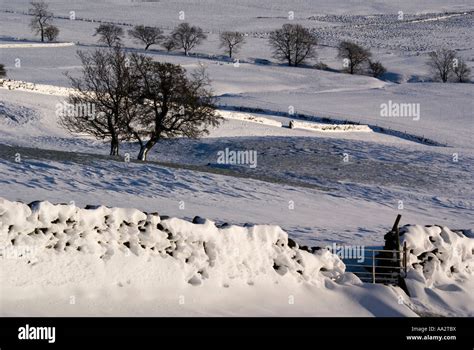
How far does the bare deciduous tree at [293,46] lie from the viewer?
408 feet

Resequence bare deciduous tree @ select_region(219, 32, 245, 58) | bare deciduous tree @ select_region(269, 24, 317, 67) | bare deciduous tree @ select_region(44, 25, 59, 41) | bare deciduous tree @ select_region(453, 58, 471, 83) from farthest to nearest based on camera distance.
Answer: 1. bare deciduous tree @ select_region(219, 32, 245, 58)
2. bare deciduous tree @ select_region(269, 24, 317, 67)
3. bare deciduous tree @ select_region(44, 25, 59, 41)
4. bare deciduous tree @ select_region(453, 58, 471, 83)

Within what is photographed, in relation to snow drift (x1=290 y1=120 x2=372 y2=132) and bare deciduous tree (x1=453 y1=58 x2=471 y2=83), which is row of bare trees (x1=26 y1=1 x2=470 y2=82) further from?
snow drift (x1=290 y1=120 x2=372 y2=132)

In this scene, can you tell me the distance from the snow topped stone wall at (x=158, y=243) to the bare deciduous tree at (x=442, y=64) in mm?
99024

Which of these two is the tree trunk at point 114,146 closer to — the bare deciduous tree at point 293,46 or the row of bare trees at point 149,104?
the row of bare trees at point 149,104

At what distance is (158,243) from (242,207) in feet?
36.4

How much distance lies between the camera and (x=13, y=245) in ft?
51.4

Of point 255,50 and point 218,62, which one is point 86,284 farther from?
point 255,50

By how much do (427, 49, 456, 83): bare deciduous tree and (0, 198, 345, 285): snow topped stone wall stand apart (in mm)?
99024

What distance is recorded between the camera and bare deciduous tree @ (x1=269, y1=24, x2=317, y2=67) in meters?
124

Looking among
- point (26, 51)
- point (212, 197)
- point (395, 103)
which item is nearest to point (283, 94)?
point (395, 103)

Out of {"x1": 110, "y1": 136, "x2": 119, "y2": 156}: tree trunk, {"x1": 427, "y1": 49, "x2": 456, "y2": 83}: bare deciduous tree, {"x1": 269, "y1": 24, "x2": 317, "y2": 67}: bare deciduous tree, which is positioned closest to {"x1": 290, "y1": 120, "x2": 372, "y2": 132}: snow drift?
{"x1": 110, "y1": 136, "x2": 119, "y2": 156}: tree trunk

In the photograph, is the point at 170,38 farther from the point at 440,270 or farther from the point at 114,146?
the point at 440,270

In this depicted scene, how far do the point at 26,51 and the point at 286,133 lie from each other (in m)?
52.4

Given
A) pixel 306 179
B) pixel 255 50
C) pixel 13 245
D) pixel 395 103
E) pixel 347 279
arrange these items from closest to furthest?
pixel 13 245
pixel 347 279
pixel 306 179
pixel 395 103
pixel 255 50
